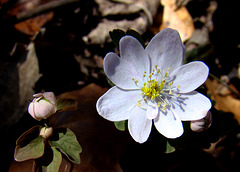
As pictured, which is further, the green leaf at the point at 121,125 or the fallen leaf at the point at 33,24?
the fallen leaf at the point at 33,24

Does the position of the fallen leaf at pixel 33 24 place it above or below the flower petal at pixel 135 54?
below

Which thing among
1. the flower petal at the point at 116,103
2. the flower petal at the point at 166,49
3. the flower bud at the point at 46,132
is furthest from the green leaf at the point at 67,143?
the flower petal at the point at 166,49

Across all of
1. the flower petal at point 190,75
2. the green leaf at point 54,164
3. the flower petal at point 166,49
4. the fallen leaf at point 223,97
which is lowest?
the fallen leaf at point 223,97

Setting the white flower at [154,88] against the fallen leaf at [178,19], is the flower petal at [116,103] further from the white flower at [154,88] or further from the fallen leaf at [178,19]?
the fallen leaf at [178,19]

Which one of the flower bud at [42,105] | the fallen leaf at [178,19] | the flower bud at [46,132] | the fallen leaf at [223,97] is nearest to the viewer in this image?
the flower bud at [42,105]

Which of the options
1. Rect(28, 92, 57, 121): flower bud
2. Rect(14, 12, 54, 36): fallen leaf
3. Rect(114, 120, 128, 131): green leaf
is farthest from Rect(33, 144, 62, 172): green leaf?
Rect(14, 12, 54, 36): fallen leaf

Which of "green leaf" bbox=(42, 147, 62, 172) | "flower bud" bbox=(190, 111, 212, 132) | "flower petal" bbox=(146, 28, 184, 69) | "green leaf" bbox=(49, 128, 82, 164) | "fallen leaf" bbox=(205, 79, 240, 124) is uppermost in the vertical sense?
"flower petal" bbox=(146, 28, 184, 69)

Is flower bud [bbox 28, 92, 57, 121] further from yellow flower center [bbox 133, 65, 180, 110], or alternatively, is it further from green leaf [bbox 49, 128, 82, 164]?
yellow flower center [bbox 133, 65, 180, 110]
